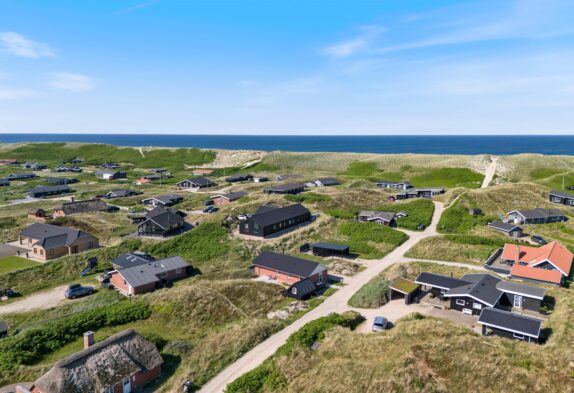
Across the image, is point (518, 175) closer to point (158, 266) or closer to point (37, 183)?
point (158, 266)

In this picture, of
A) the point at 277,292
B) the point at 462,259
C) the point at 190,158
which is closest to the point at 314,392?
the point at 277,292

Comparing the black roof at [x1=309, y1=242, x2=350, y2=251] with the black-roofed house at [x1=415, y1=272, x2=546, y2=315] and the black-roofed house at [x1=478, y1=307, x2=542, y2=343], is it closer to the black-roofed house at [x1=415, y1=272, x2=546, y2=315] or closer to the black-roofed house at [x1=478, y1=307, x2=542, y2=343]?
the black-roofed house at [x1=415, y1=272, x2=546, y2=315]

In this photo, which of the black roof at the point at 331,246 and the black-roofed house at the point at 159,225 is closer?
the black roof at the point at 331,246

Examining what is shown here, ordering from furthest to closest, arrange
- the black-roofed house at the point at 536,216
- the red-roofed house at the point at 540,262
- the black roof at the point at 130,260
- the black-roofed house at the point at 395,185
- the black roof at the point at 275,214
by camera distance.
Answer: the black-roofed house at the point at 395,185
the black-roofed house at the point at 536,216
the black roof at the point at 275,214
the black roof at the point at 130,260
the red-roofed house at the point at 540,262

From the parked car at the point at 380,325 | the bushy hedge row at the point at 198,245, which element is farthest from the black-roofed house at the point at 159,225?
the parked car at the point at 380,325

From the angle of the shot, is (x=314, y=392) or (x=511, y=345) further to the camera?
(x=511, y=345)

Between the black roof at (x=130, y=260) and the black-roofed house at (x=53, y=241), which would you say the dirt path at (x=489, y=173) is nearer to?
the black roof at (x=130, y=260)
